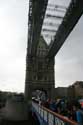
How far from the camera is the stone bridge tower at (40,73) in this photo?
50.1m

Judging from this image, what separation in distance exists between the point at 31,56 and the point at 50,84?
28.7 ft

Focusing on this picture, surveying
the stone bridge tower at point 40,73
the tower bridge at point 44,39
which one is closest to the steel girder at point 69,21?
the tower bridge at point 44,39

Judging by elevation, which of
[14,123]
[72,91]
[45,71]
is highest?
[45,71]

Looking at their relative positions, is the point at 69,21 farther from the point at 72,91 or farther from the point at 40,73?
the point at 72,91

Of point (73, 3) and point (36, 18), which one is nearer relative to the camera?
point (73, 3)

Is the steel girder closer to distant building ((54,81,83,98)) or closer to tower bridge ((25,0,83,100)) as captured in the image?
tower bridge ((25,0,83,100))

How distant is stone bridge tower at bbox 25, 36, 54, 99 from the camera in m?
50.1

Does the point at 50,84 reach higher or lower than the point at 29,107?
higher

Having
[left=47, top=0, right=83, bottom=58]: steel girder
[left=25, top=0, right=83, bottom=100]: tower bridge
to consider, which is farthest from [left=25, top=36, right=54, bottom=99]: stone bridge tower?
[left=47, top=0, right=83, bottom=58]: steel girder

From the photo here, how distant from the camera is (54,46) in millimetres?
37594

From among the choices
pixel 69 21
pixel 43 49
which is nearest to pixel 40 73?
pixel 43 49

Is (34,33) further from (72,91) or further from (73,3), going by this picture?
(72,91)

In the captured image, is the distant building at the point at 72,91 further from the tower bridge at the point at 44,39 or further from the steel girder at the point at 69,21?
the steel girder at the point at 69,21

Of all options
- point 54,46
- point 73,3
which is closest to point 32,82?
point 54,46
